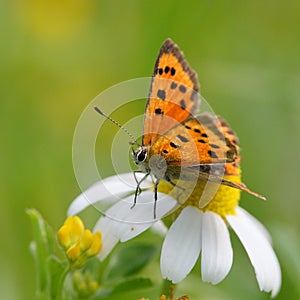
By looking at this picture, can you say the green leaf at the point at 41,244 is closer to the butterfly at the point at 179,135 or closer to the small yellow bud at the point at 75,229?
the small yellow bud at the point at 75,229

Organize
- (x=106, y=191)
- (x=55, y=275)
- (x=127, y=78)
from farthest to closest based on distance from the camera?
1. (x=127, y=78)
2. (x=106, y=191)
3. (x=55, y=275)

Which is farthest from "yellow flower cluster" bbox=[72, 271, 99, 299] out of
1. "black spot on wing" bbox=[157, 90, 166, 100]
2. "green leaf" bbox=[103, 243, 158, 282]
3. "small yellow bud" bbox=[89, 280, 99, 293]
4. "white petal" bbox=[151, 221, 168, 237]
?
"black spot on wing" bbox=[157, 90, 166, 100]

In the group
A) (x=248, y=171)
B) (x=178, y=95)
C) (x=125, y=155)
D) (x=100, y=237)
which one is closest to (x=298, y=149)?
(x=248, y=171)

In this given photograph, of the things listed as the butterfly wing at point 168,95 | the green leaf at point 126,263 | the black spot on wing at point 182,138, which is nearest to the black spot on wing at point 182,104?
the butterfly wing at point 168,95

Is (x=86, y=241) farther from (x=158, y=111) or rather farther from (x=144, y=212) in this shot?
(x=158, y=111)

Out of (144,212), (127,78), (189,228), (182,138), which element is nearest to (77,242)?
(144,212)
